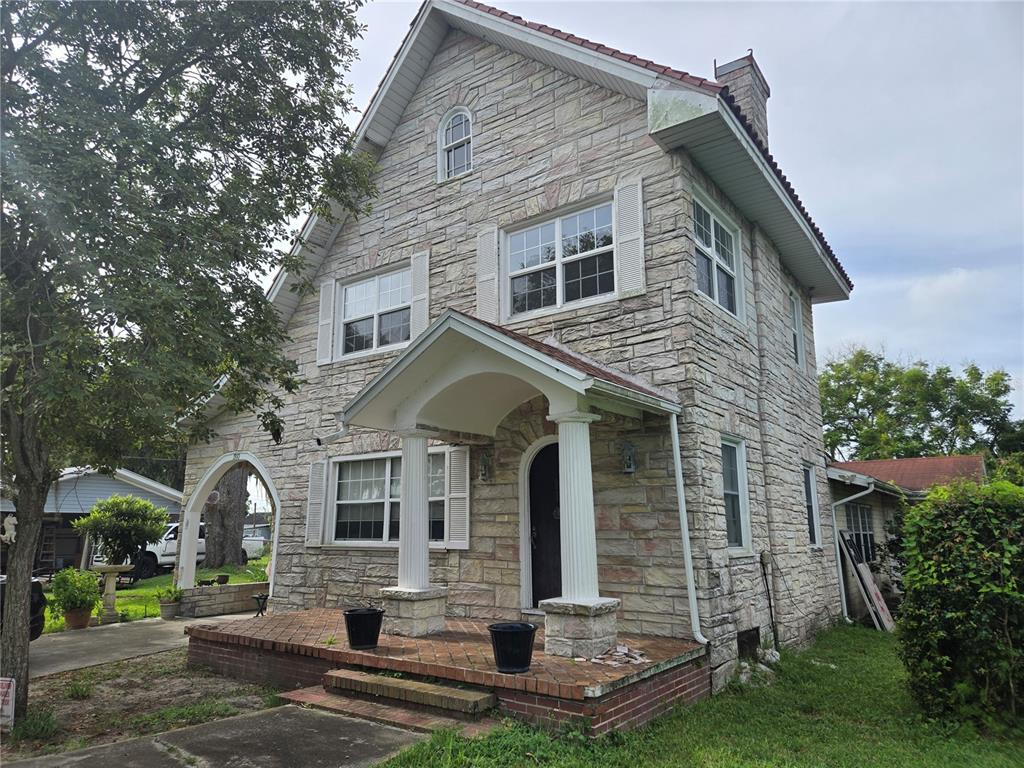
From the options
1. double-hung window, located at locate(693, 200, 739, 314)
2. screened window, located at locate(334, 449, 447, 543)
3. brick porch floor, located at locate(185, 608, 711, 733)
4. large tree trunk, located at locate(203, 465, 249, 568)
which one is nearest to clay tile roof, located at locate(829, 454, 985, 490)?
double-hung window, located at locate(693, 200, 739, 314)

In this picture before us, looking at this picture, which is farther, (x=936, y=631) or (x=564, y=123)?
(x=564, y=123)

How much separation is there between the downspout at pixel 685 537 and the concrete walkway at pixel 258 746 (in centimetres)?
302

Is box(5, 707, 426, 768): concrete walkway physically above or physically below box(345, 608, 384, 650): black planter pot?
below

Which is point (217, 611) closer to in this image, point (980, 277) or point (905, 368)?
point (980, 277)

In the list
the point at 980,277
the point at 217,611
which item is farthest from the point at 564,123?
the point at 980,277

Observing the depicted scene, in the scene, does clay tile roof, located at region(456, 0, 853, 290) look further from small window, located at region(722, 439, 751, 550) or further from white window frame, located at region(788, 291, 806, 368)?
small window, located at region(722, 439, 751, 550)

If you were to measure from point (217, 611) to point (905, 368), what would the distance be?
3232 centimetres

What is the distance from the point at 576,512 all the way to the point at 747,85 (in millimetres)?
8162

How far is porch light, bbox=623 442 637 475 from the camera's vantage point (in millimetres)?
7336

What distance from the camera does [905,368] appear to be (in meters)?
32.9

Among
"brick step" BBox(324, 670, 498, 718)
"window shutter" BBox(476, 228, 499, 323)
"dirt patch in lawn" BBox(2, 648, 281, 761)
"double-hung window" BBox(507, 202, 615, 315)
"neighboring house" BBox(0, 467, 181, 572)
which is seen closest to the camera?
"brick step" BBox(324, 670, 498, 718)

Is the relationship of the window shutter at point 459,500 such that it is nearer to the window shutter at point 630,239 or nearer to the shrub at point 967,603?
the window shutter at point 630,239

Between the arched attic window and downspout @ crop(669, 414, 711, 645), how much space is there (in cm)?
542

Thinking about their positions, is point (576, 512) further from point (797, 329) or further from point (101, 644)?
point (101, 644)
